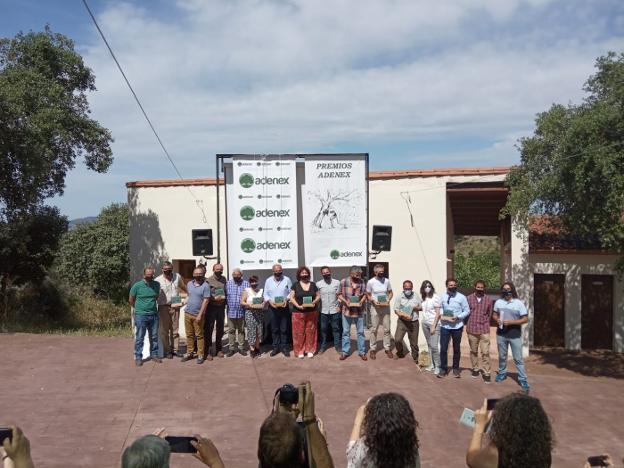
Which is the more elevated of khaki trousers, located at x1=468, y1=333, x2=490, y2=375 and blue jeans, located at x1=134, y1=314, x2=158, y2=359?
blue jeans, located at x1=134, y1=314, x2=158, y2=359

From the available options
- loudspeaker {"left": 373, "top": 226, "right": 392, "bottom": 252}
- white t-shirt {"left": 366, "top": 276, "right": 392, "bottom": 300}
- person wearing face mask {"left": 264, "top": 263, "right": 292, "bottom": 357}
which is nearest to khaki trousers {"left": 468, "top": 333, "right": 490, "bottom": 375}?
white t-shirt {"left": 366, "top": 276, "right": 392, "bottom": 300}

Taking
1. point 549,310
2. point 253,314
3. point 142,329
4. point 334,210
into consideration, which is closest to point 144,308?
point 142,329

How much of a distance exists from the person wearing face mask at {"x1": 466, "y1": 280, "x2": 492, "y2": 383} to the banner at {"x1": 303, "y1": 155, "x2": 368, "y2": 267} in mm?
2458

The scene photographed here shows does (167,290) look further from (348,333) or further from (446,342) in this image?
(446,342)

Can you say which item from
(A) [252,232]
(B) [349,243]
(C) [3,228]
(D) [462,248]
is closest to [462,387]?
(B) [349,243]

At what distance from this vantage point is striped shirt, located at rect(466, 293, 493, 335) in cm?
1028

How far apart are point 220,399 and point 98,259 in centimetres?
1754

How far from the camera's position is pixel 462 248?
147 ft

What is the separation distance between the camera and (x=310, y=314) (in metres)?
11.0

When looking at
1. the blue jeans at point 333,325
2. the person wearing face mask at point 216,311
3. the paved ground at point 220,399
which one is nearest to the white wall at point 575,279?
the paved ground at point 220,399

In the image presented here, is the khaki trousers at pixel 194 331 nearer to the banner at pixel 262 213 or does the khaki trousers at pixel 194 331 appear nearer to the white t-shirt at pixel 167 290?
the white t-shirt at pixel 167 290

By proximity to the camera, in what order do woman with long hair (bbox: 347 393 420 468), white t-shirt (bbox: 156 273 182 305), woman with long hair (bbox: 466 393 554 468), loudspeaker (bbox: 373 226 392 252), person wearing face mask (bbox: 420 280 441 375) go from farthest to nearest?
loudspeaker (bbox: 373 226 392 252), white t-shirt (bbox: 156 273 182 305), person wearing face mask (bbox: 420 280 441 375), woman with long hair (bbox: 347 393 420 468), woman with long hair (bbox: 466 393 554 468)

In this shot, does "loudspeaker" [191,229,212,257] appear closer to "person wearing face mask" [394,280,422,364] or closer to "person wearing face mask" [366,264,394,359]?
"person wearing face mask" [366,264,394,359]

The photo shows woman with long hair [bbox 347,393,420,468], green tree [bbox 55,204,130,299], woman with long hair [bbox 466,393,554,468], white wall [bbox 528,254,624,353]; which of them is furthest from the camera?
green tree [bbox 55,204,130,299]
